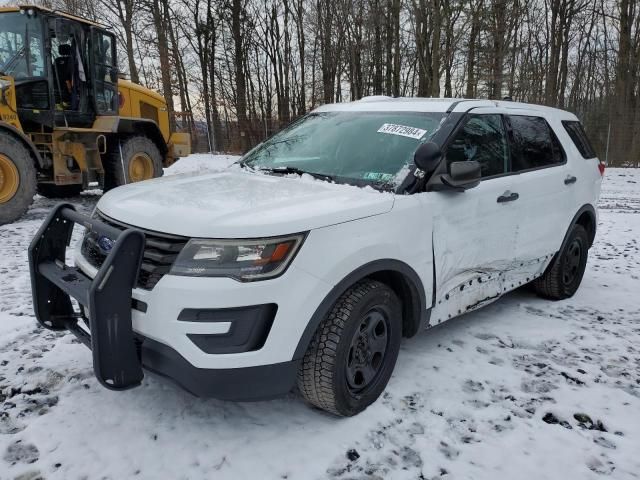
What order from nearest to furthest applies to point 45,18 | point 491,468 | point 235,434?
point 491,468 < point 235,434 < point 45,18

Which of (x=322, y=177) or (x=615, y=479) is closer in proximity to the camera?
(x=615, y=479)

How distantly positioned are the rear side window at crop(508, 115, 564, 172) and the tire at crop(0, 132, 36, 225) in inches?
259

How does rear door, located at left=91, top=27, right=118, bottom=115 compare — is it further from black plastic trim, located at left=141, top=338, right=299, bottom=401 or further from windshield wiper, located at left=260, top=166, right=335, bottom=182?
black plastic trim, located at left=141, top=338, right=299, bottom=401

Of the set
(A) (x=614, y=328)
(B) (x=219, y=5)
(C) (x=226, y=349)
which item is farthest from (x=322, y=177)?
(B) (x=219, y=5)

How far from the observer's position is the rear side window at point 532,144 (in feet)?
13.2

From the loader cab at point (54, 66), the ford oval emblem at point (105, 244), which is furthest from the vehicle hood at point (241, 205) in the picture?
the loader cab at point (54, 66)

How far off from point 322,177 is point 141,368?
1.59m

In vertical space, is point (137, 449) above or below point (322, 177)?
below

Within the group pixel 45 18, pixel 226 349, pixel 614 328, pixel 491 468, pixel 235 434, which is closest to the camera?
pixel 226 349

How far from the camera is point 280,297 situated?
2.32 metres

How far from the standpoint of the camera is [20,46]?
25.2 feet

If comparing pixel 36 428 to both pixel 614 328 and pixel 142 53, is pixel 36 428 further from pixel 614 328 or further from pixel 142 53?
pixel 142 53

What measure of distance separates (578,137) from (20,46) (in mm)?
7789

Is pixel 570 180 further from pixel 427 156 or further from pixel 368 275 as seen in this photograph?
pixel 368 275
